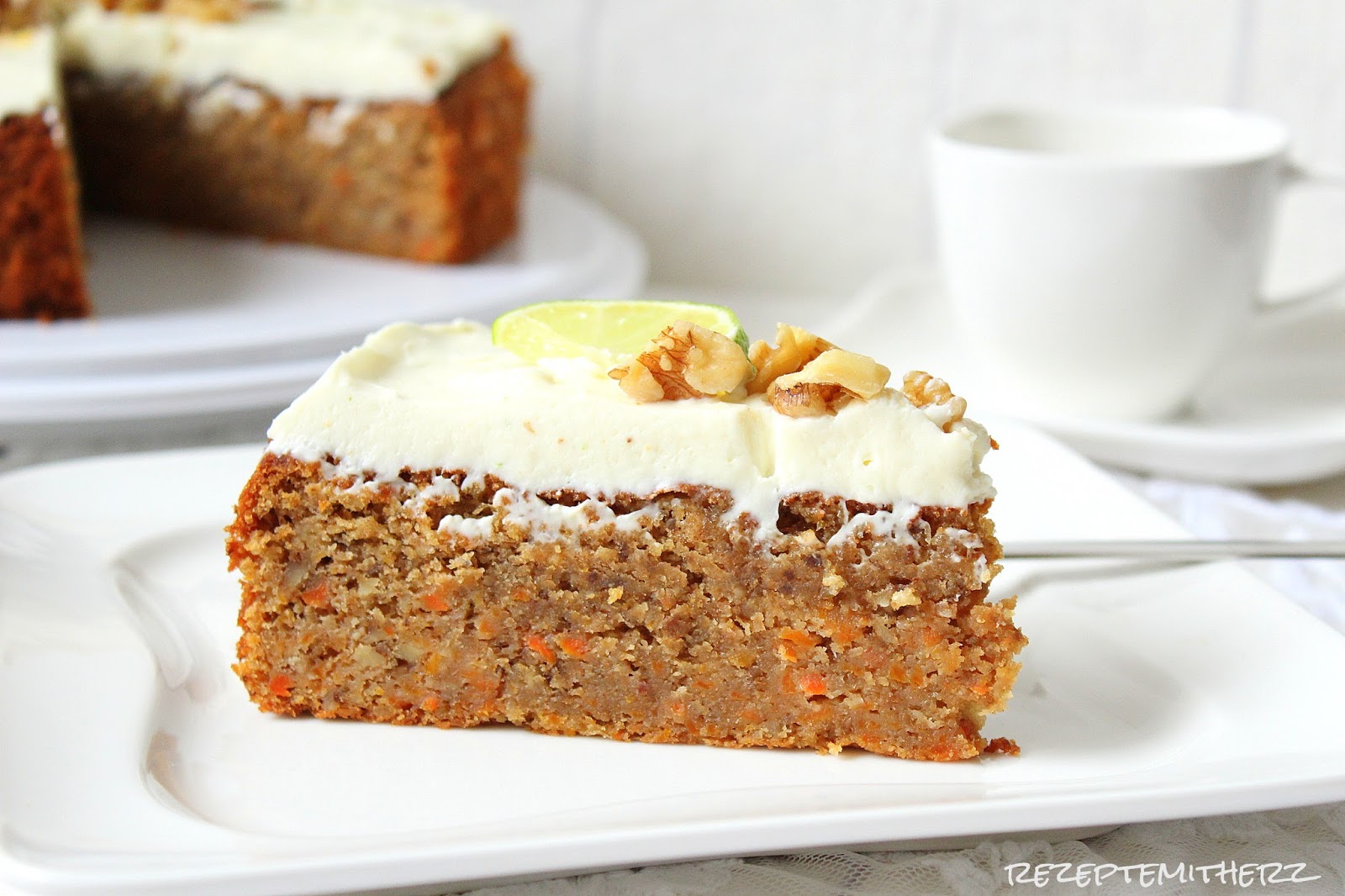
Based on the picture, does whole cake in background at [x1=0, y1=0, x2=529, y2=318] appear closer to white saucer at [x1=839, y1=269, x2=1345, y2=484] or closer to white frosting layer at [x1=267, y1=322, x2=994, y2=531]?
white saucer at [x1=839, y1=269, x2=1345, y2=484]

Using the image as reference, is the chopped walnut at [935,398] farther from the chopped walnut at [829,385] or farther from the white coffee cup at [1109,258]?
the white coffee cup at [1109,258]

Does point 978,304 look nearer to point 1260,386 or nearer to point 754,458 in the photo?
point 1260,386

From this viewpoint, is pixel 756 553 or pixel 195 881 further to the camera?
pixel 756 553

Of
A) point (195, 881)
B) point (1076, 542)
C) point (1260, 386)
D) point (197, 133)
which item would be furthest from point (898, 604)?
point (197, 133)

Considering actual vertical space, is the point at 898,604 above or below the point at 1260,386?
above

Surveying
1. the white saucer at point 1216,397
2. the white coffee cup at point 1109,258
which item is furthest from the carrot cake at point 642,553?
the white coffee cup at point 1109,258

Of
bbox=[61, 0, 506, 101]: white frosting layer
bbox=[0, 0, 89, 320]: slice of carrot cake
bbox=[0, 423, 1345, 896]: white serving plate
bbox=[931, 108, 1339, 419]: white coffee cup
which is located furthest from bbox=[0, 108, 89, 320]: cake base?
bbox=[931, 108, 1339, 419]: white coffee cup
